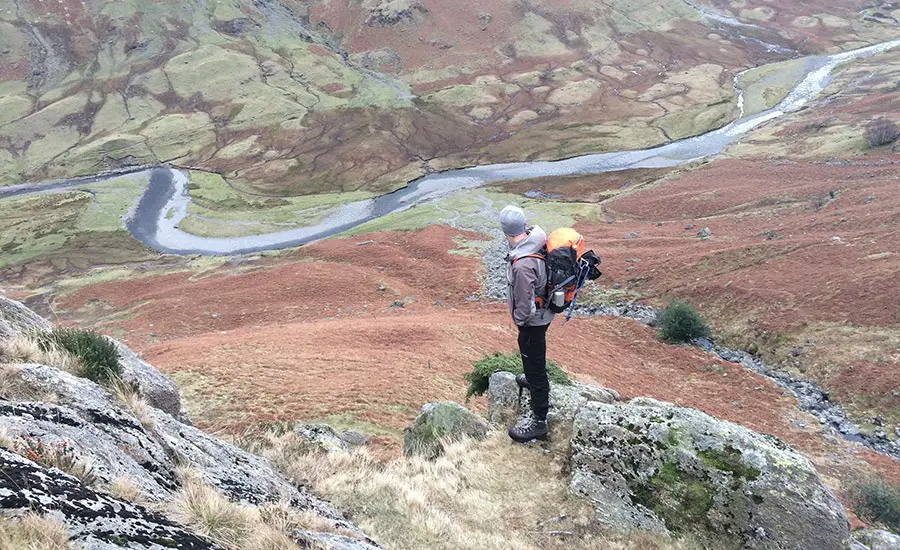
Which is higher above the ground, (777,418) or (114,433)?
(114,433)

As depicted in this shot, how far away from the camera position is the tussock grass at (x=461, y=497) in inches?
288

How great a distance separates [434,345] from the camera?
22641 millimetres

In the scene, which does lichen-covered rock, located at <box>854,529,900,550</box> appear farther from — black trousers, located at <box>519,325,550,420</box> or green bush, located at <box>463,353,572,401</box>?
green bush, located at <box>463,353,572,401</box>

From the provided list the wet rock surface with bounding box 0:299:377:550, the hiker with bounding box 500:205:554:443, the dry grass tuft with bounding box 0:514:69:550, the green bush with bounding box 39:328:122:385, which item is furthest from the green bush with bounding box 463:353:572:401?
the dry grass tuft with bounding box 0:514:69:550

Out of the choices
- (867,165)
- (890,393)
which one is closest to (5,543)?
(890,393)

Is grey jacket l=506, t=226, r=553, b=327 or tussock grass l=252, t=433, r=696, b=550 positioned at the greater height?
grey jacket l=506, t=226, r=553, b=327

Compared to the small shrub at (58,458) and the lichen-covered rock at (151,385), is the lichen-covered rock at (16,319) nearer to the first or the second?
the lichen-covered rock at (151,385)

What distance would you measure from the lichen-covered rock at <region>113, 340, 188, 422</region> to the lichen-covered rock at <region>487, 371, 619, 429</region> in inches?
257

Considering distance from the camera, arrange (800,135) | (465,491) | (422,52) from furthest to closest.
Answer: (422,52) < (800,135) < (465,491)

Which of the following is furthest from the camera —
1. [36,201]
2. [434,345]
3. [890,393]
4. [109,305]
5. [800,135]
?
[36,201]

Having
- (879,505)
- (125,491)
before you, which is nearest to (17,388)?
(125,491)

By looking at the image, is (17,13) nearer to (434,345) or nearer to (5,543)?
(434,345)

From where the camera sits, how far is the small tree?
60031mm

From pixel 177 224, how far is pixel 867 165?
95.7 m
